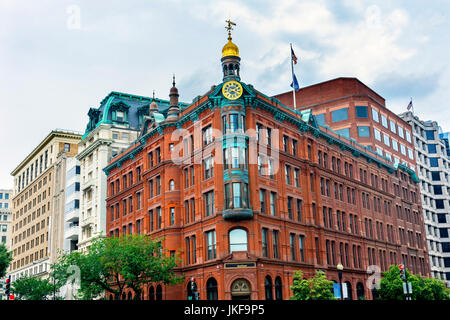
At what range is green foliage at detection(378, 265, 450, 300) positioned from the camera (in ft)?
195

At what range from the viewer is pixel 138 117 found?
85.7 metres

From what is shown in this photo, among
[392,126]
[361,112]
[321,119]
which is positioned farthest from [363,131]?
[392,126]

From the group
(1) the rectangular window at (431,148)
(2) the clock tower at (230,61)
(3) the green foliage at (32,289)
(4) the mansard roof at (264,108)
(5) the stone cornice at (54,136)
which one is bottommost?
(3) the green foliage at (32,289)

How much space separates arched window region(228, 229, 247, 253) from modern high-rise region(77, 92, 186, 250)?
108ft

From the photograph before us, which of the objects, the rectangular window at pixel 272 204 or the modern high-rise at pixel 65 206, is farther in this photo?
the modern high-rise at pixel 65 206

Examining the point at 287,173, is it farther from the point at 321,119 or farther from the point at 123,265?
the point at 321,119

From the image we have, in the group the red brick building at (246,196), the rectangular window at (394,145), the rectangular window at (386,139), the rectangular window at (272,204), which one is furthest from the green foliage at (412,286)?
the rectangular window at (394,145)

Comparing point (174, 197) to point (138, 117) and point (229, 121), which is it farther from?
point (138, 117)

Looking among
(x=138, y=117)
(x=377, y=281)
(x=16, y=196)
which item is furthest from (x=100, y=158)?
(x=16, y=196)

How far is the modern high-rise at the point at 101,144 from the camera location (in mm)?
79250

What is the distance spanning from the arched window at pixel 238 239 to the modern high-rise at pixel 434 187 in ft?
201

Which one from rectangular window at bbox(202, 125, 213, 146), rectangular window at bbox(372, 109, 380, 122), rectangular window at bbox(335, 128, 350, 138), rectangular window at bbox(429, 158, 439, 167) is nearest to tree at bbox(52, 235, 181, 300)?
A: rectangular window at bbox(202, 125, 213, 146)

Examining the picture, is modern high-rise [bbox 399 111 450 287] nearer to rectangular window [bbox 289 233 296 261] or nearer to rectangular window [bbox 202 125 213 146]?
rectangular window [bbox 289 233 296 261]

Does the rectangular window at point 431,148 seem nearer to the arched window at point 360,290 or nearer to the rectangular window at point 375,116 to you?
the rectangular window at point 375,116
